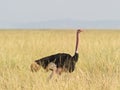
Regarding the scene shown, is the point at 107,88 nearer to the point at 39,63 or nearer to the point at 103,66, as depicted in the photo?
the point at 39,63

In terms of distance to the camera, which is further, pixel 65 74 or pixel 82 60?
pixel 82 60

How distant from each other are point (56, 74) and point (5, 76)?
0.83 metres

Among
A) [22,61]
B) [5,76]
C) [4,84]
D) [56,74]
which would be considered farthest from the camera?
[22,61]

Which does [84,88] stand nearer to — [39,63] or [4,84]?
[4,84]

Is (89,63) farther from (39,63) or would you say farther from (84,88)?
(84,88)

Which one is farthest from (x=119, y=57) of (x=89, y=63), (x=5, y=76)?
(x=5, y=76)

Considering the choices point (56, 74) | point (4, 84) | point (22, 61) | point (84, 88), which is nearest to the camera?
point (84, 88)

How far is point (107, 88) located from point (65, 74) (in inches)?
62.3

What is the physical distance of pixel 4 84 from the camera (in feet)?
17.1

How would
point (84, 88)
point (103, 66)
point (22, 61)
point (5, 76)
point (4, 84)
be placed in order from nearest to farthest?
1. point (84, 88)
2. point (4, 84)
3. point (5, 76)
4. point (103, 66)
5. point (22, 61)

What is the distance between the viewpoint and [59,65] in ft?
21.0

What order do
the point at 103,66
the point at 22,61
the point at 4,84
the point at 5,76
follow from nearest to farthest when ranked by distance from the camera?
the point at 4,84 → the point at 5,76 → the point at 103,66 → the point at 22,61

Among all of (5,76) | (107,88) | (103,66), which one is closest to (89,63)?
(103,66)

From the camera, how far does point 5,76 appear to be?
566cm
